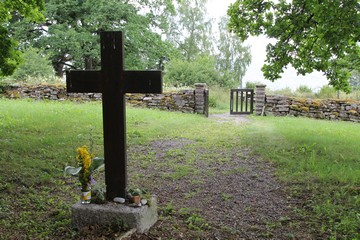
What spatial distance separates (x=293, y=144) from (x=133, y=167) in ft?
13.1

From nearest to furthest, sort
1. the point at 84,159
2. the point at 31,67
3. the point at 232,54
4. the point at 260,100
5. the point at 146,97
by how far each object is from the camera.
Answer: the point at 84,159, the point at 146,97, the point at 260,100, the point at 31,67, the point at 232,54

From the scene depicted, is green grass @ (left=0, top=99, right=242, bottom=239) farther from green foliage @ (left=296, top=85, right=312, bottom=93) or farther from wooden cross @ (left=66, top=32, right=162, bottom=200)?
green foliage @ (left=296, top=85, right=312, bottom=93)

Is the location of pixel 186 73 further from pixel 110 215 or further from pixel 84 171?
pixel 110 215

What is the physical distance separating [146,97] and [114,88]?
506 inches

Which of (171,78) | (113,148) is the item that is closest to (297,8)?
(113,148)

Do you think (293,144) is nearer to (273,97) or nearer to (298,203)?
(298,203)

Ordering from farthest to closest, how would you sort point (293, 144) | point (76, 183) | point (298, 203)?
point (293, 144)
point (76, 183)
point (298, 203)

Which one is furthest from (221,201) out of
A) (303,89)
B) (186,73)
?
(186,73)

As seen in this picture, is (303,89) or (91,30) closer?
(303,89)

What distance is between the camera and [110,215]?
332cm

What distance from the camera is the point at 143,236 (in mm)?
3252

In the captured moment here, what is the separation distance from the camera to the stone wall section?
1606 centimetres

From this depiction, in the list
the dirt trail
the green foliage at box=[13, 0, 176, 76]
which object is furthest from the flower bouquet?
the green foliage at box=[13, 0, 176, 76]

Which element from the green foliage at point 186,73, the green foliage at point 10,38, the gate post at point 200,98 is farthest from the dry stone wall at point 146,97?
the green foliage at point 186,73
